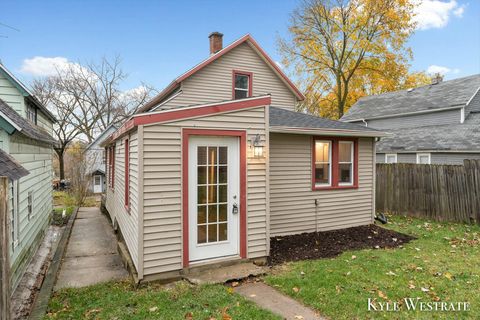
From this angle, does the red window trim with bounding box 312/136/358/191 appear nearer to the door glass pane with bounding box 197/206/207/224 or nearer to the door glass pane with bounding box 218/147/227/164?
the door glass pane with bounding box 218/147/227/164

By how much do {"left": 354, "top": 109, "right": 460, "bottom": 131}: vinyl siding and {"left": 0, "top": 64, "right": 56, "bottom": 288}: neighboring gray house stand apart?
1937cm

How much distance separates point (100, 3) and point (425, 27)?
22.9 m

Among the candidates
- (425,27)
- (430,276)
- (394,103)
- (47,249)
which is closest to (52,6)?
(47,249)

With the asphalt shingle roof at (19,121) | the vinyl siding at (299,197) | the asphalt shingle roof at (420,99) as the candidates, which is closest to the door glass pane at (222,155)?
the vinyl siding at (299,197)

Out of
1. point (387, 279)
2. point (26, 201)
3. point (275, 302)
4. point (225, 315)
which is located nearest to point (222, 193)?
point (275, 302)

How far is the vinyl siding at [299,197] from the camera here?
25.1 ft

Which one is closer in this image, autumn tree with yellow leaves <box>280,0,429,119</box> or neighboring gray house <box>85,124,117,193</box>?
autumn tree with yellow leaves <box>280,0,429,119</box>

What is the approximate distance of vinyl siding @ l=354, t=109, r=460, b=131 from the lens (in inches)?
671

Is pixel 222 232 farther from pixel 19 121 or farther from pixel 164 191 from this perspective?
pixel 19 121

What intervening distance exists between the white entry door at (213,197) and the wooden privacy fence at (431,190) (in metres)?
7.64

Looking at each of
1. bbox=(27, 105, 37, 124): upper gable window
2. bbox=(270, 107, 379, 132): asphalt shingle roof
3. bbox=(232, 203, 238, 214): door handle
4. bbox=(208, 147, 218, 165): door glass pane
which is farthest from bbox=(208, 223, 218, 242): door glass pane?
bbox=(27, 105, 37, 124): upper gable window

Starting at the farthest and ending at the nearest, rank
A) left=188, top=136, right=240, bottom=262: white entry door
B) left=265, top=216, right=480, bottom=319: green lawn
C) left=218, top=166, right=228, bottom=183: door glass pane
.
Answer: left=218, top=166, right=228, bottom=183: door glass pane < left=188, top=136, right=240, bottom=262: white entry door < left=265, top=216, right=480, bottom=319: green lawn

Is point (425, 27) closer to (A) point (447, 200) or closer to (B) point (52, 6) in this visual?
(A) point (447, 200)

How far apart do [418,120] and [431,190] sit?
10473 millimetres
